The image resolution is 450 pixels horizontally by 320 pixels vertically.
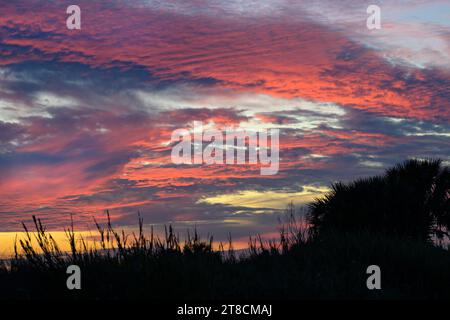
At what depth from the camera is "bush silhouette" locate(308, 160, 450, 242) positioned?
71.2 feet

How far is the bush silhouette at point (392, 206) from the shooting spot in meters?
21.7

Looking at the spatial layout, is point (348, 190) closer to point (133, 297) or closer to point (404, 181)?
point (404, 181)

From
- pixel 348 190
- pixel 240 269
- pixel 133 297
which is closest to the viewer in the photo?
pixel 133 297

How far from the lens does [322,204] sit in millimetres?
23094

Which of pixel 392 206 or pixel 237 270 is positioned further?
pixel 392 206

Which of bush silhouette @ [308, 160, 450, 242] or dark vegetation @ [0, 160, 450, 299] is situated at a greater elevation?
bush silhouette @ [308, 160, 450, 242]

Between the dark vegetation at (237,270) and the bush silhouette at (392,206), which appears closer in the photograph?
the dark vegetation at (237,270)

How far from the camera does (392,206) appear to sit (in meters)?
21.8

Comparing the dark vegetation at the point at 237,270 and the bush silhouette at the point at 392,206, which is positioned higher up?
the bush silhouette at the point at 392,206
